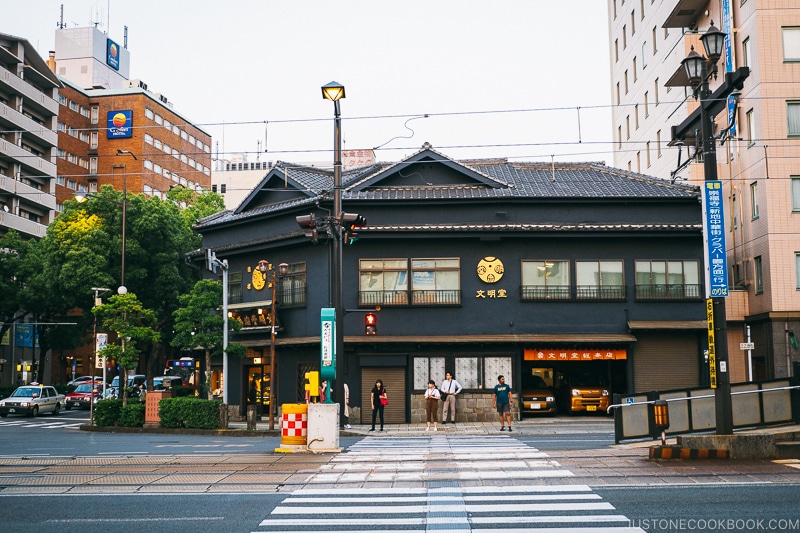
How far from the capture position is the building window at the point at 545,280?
1347 inches

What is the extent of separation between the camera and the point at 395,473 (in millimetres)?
15969

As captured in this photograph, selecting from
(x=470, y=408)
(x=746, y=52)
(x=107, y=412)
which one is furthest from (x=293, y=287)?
(x=746, y=52)

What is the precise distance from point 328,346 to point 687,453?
12948mm

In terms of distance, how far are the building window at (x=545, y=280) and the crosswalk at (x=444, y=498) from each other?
15443mm

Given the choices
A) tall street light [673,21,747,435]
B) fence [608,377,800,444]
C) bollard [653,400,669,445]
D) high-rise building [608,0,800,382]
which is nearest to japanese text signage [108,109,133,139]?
high-rise building [608,0,800,382]

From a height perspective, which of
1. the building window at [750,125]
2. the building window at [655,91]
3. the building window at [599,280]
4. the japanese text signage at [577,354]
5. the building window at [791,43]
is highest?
the building window at [655,91]

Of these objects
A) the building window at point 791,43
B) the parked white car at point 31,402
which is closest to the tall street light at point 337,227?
the building window at point 791,43

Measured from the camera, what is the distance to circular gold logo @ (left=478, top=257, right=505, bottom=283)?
113ft

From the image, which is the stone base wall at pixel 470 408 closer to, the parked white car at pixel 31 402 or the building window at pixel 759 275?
the building window at pixel 759 275

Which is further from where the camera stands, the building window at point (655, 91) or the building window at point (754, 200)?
the building window at point (655, 91)

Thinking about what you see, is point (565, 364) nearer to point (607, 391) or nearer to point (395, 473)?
point (607, 391)

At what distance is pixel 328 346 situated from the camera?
26.8 meters

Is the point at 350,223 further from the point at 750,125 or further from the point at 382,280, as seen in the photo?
the point at 750,125

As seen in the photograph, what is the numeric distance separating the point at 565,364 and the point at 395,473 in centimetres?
2105
